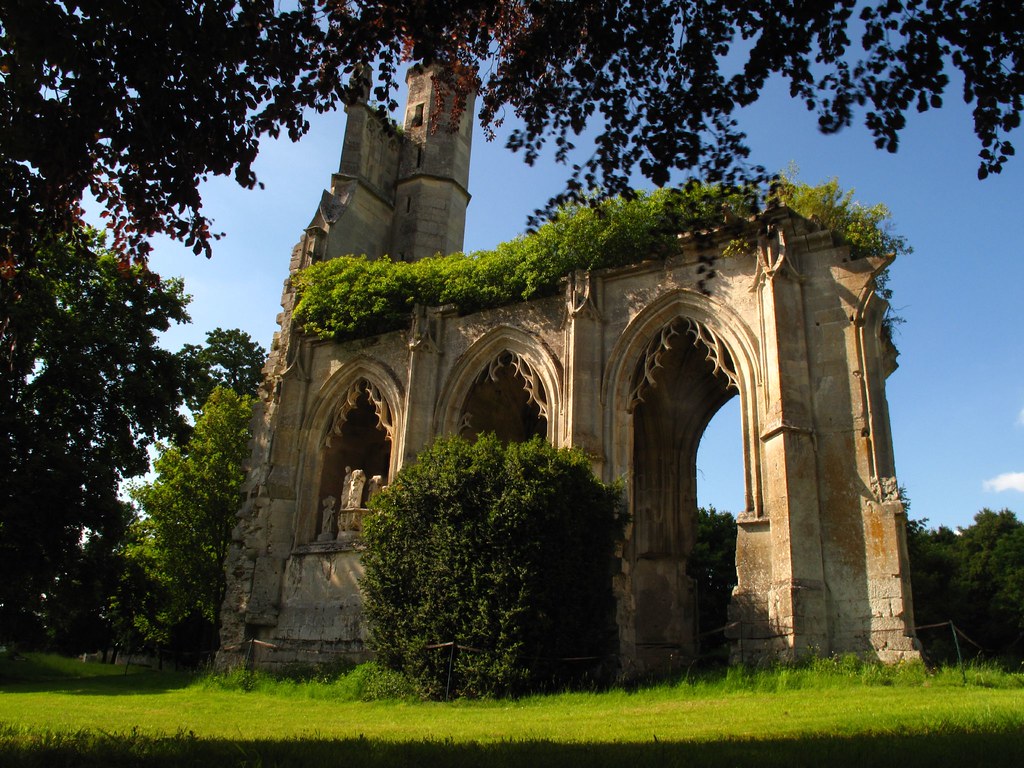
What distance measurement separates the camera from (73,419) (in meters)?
19.3

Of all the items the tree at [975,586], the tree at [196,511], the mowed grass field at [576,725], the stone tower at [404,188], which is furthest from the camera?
the tree at [975,586]

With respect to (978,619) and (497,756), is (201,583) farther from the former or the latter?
(978,619)

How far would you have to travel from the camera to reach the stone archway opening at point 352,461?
58.3 ft

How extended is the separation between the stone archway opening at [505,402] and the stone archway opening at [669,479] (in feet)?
7.51

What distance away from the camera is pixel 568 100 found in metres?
7.00

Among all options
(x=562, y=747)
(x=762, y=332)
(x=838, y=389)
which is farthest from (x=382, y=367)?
(x=562, y=747)

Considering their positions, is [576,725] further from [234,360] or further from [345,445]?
[234,360]

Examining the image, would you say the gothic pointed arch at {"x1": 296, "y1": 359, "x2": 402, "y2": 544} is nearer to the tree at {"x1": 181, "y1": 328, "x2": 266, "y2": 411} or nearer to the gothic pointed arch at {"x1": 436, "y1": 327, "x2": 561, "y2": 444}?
the gothic pointed arch at {"x1": 436, "y1": 327, "x2": 561, "y2": 444}

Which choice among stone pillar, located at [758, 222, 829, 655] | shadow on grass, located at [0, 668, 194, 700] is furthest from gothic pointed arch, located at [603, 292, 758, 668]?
shadow on grass, located at [0, 668, 194, 700]

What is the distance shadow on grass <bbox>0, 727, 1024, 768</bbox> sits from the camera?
4.91m

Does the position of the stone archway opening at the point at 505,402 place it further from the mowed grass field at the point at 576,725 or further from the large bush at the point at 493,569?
the mowed grass field at the point at 576,725

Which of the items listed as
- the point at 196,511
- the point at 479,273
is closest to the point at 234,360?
the point at 196,511

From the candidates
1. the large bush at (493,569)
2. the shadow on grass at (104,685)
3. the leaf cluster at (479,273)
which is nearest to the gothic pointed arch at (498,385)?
the leaf cluster at (479,273)

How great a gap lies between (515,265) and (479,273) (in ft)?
2.75
